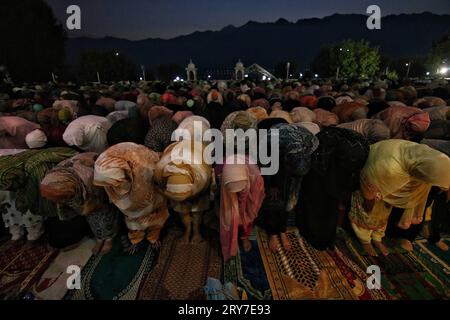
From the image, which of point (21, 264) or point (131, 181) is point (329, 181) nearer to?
point (131, 181)

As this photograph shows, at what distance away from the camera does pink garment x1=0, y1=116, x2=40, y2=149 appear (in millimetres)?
3600

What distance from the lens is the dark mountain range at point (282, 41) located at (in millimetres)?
141500

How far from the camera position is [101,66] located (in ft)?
129

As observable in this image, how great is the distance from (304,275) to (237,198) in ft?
3.68

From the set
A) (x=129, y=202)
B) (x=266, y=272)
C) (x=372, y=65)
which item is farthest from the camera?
(x=372, y=65)

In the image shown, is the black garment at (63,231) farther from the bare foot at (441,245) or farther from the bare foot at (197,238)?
the bare foot at (441,245)

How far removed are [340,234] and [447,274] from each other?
42.0 inches

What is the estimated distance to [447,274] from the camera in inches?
102

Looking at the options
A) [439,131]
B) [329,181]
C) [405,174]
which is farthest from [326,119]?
[405,174]

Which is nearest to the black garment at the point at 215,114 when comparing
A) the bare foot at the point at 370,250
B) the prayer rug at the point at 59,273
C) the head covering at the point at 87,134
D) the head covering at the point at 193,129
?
the head covering at the point at 193,129
